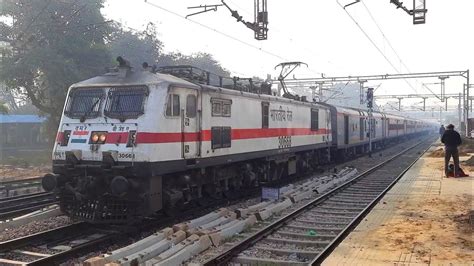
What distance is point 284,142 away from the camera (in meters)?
18.4

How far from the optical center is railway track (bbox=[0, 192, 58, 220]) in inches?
524

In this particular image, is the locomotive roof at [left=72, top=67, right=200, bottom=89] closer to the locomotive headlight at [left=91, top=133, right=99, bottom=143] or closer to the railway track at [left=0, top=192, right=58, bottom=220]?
the locomotive headlight at [left=91, top=133, right=99, bottom=143]

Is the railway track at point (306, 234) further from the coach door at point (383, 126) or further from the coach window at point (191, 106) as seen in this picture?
the coach door at point (383, 126)

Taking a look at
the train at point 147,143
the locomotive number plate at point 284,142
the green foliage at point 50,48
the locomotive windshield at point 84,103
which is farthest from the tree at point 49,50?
the locomotive windshield at point 84,103

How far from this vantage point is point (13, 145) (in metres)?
49.7

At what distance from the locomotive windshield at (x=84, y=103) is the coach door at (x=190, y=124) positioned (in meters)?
1.94

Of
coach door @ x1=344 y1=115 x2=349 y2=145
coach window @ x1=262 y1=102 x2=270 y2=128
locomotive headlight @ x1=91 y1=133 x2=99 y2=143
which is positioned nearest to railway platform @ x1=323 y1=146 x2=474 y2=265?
coach window @ x1=262 y1=102 x2=270 y2=128

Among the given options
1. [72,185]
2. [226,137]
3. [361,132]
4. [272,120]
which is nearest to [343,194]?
[272,120]

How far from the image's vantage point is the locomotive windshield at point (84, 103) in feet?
37.0

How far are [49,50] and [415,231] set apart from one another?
25808 millimetres

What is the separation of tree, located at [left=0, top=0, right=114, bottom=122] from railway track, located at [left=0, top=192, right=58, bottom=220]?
15325mm

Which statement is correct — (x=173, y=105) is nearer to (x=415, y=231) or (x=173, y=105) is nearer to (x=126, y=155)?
(x=126, y=155)

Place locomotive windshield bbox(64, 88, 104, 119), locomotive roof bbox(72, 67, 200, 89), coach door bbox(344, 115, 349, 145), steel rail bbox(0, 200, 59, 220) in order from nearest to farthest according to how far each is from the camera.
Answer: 1. locomotive roof bbox(72, 67, 200, 89)
2. locomotive windshield bbox(64, 88, 104, 119)
3. steel rail bbox(0, 200, 59, 220)
4. coach door bbox(344, 115, 349, 145)

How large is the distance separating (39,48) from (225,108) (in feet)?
66.9
